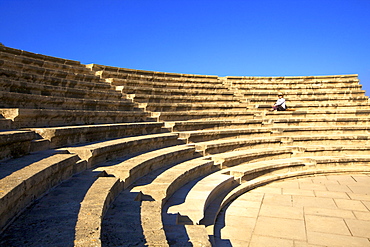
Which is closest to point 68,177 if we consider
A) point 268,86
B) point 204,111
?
point 204,111

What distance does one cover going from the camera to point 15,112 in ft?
15.7

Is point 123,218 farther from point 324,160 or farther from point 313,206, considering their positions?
point 324,160

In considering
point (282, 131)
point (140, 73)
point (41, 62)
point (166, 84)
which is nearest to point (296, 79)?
point (282, 131)

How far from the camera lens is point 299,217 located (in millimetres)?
5113

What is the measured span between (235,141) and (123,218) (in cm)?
586

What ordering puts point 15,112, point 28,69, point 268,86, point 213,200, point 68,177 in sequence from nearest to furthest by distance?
point 68,177 → point 15,112 → point 213,200 → point 28,69 → point 268,86

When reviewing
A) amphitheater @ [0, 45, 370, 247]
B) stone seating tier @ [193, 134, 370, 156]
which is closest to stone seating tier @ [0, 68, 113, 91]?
amphitheater @ [0, 45, 370, 247]

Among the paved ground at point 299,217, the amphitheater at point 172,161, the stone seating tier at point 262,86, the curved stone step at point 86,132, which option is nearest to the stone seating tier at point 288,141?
the amphitheater at point 172,161

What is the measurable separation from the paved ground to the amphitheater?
2 cm

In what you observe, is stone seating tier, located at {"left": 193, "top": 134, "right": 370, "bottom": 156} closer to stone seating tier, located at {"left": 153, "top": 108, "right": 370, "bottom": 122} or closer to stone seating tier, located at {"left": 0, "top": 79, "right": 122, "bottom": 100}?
stone seating tier, located at {"left": 153, "top": 108, "right": 370, "bottom": 122}

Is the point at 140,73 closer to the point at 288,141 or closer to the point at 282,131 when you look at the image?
the point at 282,131

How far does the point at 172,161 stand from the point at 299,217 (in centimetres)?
269

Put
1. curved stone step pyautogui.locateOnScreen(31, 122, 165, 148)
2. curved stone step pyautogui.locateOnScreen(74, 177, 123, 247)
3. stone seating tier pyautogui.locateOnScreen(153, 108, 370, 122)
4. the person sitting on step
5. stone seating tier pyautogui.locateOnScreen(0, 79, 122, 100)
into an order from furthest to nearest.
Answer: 1. the person sitting on step
2. stone seating tier pyautogui.locateOnScreen(153, 108, 370, 122)
3. stone seating tier pyautogui.locateOnScreen(0, 79, 122, 100)
4. curved stone step pyautogui.locateOnScreen(31, 122, 165, 148)
5. curved stone step pyautogui.locateOnScreen(74, 177, 123, 247)

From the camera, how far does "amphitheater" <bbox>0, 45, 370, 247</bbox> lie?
119 inches
